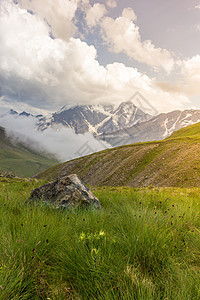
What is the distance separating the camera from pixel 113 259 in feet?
9.51

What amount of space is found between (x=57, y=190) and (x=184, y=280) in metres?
6.79

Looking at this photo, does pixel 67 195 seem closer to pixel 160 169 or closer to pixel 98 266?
pixel 98 266

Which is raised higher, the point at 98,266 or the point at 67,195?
the point at 98,266

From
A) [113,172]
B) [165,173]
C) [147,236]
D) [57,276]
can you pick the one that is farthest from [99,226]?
[113,172]

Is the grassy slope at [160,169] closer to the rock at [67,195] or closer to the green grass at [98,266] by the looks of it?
the rock at [67,195]

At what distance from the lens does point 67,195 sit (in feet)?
25.8

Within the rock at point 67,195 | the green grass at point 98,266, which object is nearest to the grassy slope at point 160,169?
the rock at point 67,195

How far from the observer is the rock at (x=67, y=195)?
295 inches

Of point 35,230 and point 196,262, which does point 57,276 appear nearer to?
point 35,230

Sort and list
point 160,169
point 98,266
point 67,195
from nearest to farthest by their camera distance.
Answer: point 98,266
point 67,195
point 160,169

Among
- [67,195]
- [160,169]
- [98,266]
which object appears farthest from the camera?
[160,169]

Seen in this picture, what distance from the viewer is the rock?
748cm

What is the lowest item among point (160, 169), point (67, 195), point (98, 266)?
point (160, 169)

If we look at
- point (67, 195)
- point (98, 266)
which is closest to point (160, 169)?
point (67, 195)
